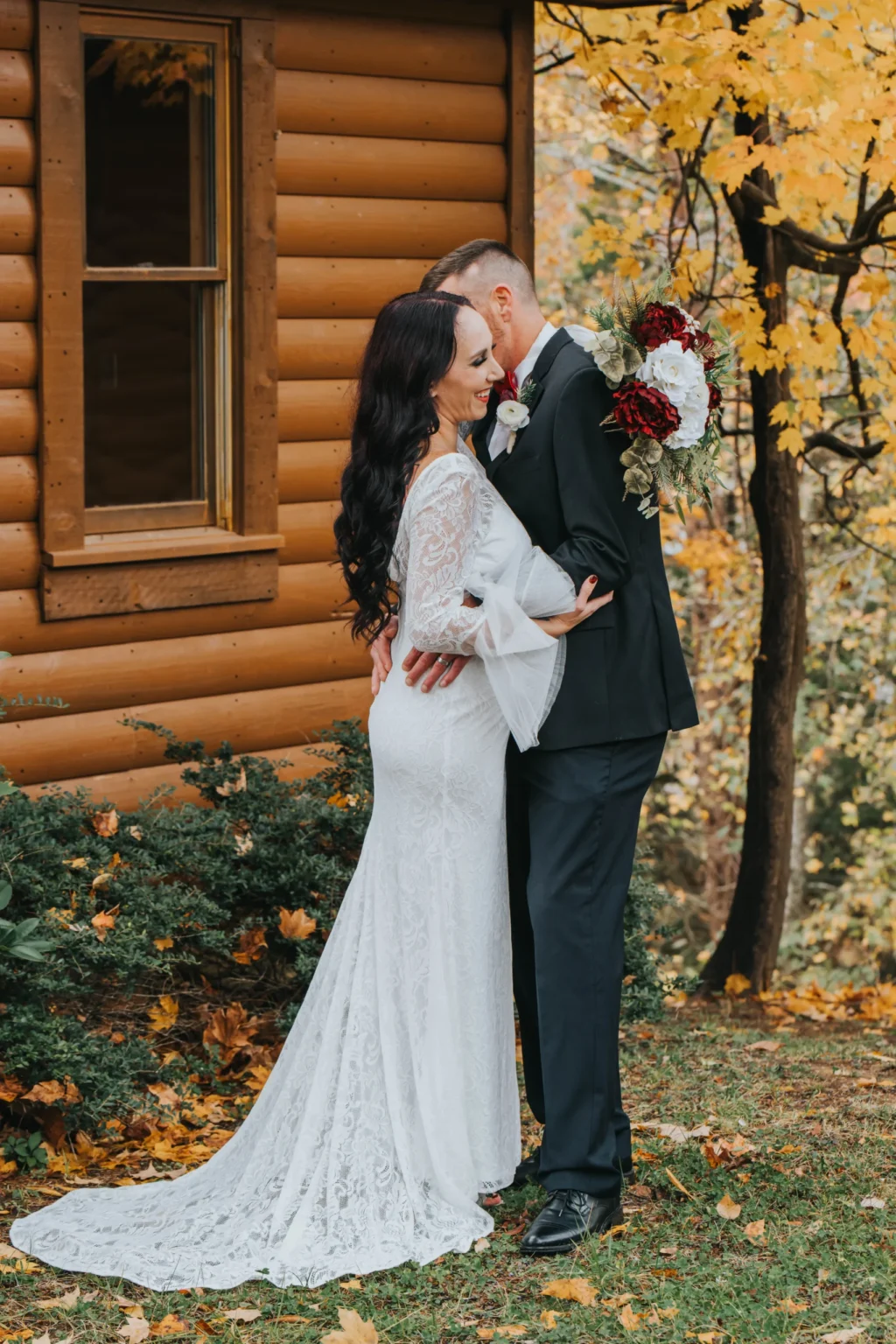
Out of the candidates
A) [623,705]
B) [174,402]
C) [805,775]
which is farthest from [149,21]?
[805,775]

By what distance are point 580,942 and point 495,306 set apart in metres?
1.53

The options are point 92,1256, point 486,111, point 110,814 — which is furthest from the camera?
point 486,111

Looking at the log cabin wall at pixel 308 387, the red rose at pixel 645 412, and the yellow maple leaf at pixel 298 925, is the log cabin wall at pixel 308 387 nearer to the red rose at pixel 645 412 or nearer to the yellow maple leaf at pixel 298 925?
the yellow maple leaf at pixel 298 925

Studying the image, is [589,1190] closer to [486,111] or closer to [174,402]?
[174,402]

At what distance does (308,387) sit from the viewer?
20.1 ft

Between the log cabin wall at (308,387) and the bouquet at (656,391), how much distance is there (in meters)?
2.22

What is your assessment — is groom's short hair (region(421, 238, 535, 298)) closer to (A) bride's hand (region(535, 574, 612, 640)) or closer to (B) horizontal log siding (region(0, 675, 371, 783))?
(A) bride's hand (region(535, 574, 612, 640))

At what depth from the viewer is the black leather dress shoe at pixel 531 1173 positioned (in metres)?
3.97

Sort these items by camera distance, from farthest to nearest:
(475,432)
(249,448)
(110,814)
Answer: (249,448) → (110,814) → (475,432)

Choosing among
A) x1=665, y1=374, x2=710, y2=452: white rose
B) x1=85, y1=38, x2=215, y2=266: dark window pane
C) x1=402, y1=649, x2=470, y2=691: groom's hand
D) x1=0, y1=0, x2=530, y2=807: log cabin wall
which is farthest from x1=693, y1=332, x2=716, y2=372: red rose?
x1=85, y1=38, x2=215, y2=266: dark window pane

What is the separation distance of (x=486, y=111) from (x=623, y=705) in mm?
3609


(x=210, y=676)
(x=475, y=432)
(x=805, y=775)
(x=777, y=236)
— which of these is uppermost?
(x=777, y=236)

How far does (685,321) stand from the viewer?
3.73 metres

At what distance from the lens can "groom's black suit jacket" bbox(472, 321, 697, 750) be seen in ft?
11.8
